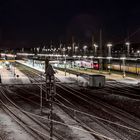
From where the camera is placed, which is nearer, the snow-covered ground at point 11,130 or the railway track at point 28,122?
the snow-covered ground at point 11,130

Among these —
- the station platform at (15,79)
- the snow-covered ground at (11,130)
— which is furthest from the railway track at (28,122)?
the station platform at (15,79)

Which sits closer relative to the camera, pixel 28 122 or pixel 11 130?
pixel 11 130

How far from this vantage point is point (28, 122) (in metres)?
25.3

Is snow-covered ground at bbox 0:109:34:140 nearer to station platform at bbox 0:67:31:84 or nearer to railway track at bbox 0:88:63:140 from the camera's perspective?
railway track at bbox 0:88:63:140

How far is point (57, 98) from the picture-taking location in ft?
127

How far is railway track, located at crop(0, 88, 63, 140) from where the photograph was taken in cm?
2109

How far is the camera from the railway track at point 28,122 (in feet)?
69.2

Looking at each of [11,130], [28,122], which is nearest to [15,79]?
[28,122]

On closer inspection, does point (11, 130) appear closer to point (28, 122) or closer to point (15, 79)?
point (28, 122)

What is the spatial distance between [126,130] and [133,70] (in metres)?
54.3

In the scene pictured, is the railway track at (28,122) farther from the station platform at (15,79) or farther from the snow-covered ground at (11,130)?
the station platform at (15,79)

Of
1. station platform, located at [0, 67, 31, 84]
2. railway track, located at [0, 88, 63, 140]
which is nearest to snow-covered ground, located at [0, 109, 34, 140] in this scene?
railway track, located at [0, 88, 63, 140]

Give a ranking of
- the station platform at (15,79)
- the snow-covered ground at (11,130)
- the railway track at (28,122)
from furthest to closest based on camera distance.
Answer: the station platform at (15,79), the railway track at (28,122), the snow-covered ground at (11,130)

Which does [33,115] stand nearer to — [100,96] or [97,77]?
[100,96]
